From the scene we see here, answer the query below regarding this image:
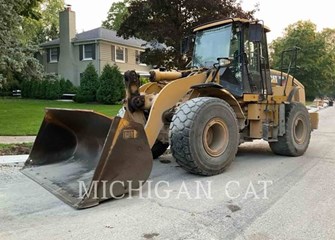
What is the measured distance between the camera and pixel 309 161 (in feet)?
23.5

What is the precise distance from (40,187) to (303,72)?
4083 centimetres

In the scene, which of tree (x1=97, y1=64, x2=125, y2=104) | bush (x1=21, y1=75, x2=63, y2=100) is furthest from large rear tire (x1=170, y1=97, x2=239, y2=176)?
bush (x1=21, y1=75, x2=63, y2=100)

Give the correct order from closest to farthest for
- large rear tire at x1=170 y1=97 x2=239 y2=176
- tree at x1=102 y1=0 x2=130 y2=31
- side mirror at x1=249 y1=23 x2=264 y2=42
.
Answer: large rear tire at x1=170 y1=97 x2=239 y2=176 < side mirror at x1=249 y1=23 x2=264 y2=42 < tree at x1=102 y1=0 x2=130 y2=31

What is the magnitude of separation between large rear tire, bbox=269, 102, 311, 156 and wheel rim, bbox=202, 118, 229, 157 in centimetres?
207

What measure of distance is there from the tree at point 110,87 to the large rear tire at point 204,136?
1649 centimetres

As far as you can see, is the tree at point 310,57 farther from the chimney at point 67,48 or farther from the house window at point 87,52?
the chimney at point 67,48

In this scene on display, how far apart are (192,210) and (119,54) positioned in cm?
2727

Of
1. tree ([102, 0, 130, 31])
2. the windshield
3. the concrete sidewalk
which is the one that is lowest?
the concrete sidewalk

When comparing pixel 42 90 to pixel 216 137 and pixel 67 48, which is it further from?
pixel 216 137

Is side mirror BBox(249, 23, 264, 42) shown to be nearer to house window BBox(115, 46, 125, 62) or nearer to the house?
the house

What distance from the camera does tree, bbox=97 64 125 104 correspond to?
21875 mm

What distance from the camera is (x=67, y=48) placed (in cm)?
2969

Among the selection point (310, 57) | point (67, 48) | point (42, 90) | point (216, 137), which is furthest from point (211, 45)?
point (310, 57)

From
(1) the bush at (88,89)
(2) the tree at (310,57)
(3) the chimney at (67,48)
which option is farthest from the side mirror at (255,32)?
(2) the tree at (310,57)
